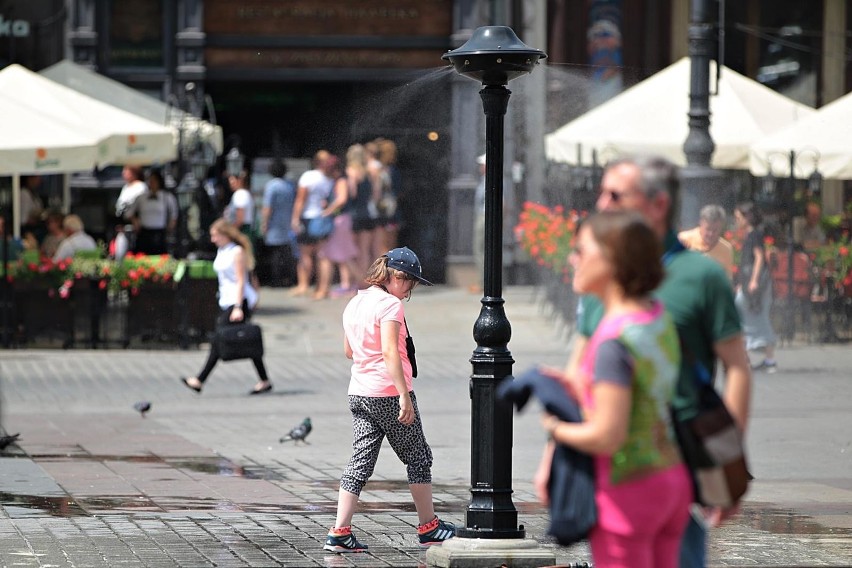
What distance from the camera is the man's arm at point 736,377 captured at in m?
4.54

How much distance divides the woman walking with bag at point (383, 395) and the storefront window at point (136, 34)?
16884 mm

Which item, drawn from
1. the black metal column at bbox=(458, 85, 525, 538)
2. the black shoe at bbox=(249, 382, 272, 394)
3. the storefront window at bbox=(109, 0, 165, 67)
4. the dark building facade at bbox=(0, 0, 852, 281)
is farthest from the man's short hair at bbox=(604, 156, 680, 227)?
the storefront window at bbox=(109, 0, 165, 67)

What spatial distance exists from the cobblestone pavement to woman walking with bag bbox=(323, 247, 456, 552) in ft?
0.94

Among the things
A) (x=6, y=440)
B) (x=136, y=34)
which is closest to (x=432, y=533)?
(x=6, y=440)

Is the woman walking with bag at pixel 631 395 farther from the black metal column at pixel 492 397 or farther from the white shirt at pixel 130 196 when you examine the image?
the white shirt at pixel 130 196

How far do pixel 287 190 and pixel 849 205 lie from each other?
23.7ft

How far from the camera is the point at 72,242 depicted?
17.9 metres

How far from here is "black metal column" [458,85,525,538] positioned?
23.8 feet

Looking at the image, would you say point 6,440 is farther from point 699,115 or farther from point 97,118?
point 97,118

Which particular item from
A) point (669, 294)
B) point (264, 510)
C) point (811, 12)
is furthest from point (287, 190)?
point (669, 294)

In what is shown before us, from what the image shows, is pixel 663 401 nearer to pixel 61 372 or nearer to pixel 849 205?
pixel 61 372

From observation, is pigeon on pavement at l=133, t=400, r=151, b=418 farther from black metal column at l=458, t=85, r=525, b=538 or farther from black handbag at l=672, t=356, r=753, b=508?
black handbag at l=672, t=356, r=753, b=508

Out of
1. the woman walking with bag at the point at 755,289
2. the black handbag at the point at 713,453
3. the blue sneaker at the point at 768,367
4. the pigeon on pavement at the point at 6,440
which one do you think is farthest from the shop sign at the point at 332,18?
the black handbag at the point at 713,453

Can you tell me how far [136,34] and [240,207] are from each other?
419cm
